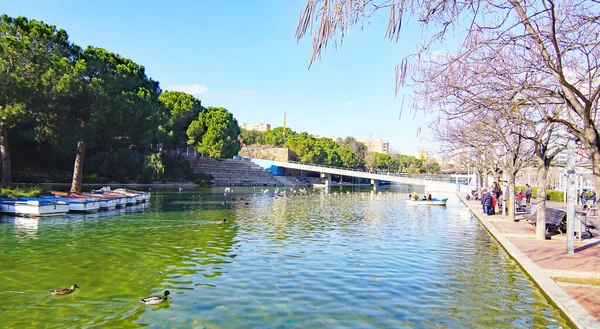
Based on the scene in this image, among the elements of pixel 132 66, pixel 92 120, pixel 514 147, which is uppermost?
pixel 132 66

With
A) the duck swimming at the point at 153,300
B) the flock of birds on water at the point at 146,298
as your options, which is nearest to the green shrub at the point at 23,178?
the flock of birds on water at the point at 146,298

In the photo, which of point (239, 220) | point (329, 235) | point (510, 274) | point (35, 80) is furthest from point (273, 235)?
point (35, 80)

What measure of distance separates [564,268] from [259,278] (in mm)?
7929

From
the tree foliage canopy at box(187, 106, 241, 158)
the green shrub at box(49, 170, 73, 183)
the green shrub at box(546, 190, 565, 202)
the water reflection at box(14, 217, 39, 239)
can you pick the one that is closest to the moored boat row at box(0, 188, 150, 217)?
the water reflection at box(14, 217, 39, 239)

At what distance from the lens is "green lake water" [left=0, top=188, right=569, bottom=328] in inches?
343

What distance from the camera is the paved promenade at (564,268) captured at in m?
8.57

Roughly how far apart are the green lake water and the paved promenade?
330 mm

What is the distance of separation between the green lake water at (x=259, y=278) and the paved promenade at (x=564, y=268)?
33 centimetres

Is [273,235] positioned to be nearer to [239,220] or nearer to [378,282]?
[239,220]

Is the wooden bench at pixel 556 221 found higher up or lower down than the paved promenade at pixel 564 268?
higher up

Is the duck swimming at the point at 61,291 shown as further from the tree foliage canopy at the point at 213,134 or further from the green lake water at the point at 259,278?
the tree foliage canopy at the point at 213,134

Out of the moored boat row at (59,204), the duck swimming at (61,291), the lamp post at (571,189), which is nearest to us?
the duck swimming at (61,291)

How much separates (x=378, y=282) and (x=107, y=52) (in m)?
37.7

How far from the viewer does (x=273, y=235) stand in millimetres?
19203
